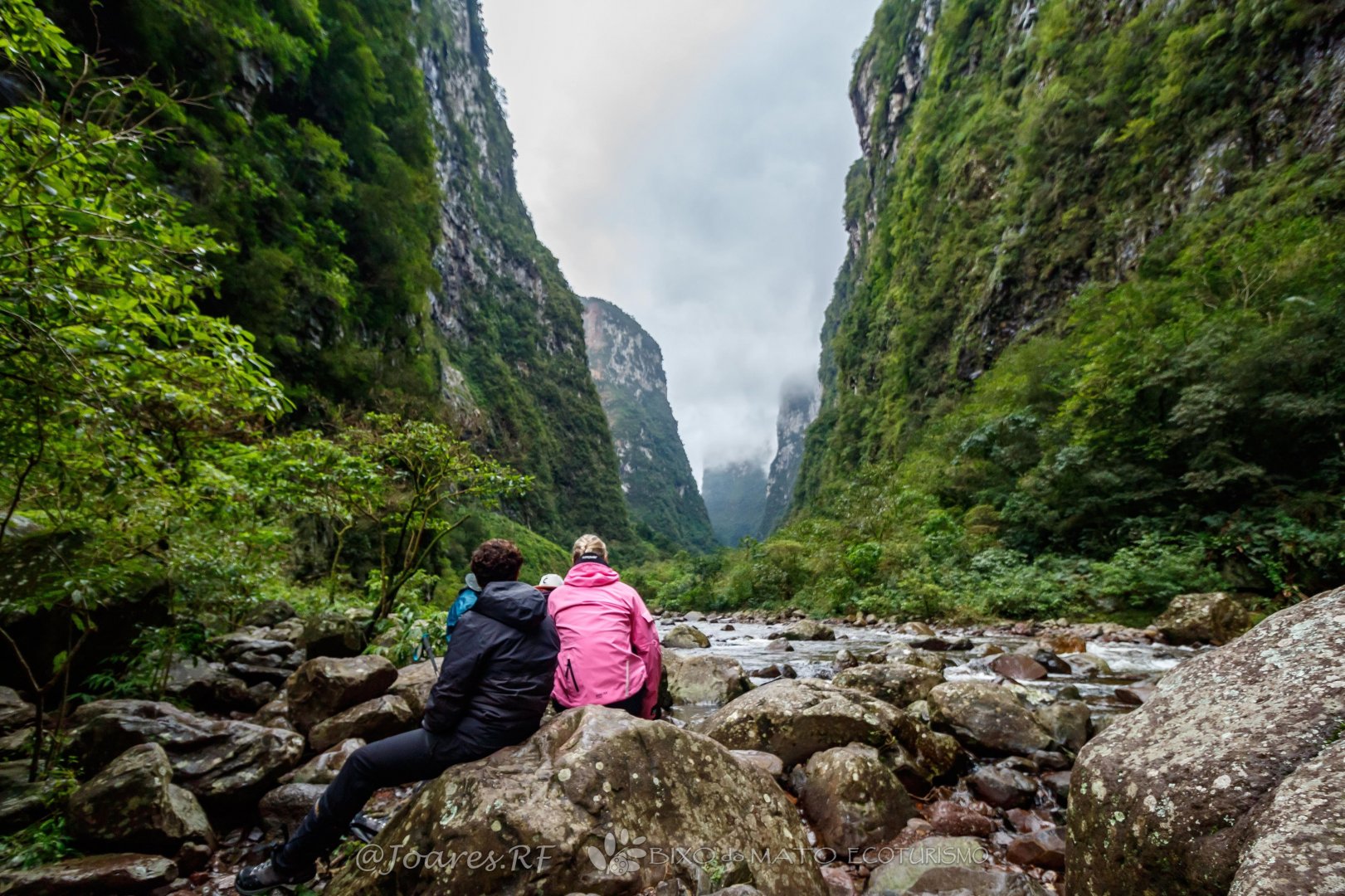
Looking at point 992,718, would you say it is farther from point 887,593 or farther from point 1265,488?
point 887,593

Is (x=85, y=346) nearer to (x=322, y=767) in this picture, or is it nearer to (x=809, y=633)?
(x=322, y=767)

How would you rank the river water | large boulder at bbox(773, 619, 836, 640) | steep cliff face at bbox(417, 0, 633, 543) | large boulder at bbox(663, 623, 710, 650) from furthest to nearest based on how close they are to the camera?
steep cliff face at bbox(417, 0, 633, 543)
large boulder at bbox(773, 619, 836, 640)
large boulder at bbox(663, 623, 710, 650)
the river water

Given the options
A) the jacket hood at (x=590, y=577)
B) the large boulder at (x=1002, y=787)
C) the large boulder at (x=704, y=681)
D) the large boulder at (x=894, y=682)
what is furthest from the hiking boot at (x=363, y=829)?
the large boulder at (x=894, y=682)

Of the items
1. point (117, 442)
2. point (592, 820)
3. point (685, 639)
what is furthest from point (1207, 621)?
point (117, 442)

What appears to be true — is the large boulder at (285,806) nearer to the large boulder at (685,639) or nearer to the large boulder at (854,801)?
the large boulder at (854,801)

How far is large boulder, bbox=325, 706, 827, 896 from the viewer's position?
2168 millimetres

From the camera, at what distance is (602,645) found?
3.51 m

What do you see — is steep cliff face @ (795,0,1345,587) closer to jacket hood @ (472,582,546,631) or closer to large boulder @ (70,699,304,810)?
jacket hood @ (472,582,546,631)

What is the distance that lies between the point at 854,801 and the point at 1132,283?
21585 millimetres

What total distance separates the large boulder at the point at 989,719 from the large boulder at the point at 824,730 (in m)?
0.45

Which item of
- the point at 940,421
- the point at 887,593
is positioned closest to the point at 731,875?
the point at 887,593

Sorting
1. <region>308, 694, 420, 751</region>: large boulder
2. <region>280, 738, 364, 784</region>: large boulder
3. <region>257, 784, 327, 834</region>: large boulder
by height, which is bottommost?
<region>257, 784, 327, 834</region>: large boulder

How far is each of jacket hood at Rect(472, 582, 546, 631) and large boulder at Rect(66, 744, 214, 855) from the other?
2051 millimetres

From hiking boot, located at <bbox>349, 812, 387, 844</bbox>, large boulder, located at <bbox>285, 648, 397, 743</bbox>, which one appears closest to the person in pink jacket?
hiking boot, located at <bbox>349, 812, 387, 844</bbox>
